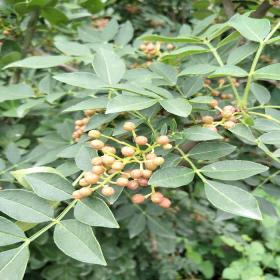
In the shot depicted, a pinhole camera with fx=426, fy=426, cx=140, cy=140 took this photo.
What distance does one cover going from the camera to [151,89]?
2.57ft

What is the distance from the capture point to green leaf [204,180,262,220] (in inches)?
24.9

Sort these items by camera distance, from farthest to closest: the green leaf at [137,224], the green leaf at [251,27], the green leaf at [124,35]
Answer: the green leaf at [137,224], the green leaf at [124,35], the green leaf at [251,27]

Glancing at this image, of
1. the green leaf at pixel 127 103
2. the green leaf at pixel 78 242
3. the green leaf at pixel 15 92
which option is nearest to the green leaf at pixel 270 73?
the green leaf at pixel 127 103

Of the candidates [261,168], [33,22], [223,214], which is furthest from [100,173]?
[33,22]

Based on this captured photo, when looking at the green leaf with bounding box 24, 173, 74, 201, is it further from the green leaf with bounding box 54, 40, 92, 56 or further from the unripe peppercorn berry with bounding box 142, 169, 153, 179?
the green leaf with bounding box 54, 40, 92, 56

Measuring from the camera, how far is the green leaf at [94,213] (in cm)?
66

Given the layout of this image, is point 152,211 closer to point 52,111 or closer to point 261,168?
point 52,111

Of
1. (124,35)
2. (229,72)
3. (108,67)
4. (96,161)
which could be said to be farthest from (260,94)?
(124,35)

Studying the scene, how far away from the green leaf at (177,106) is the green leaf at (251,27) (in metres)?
0.21

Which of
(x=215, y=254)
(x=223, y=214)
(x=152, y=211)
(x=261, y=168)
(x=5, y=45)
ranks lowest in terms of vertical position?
(x=215, y=254)

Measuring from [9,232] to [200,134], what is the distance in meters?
0.36

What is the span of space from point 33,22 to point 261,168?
32.6 inches

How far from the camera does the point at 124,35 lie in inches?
54.5

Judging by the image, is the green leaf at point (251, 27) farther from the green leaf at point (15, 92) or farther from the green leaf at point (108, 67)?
the green leaf at point (15, 92)
